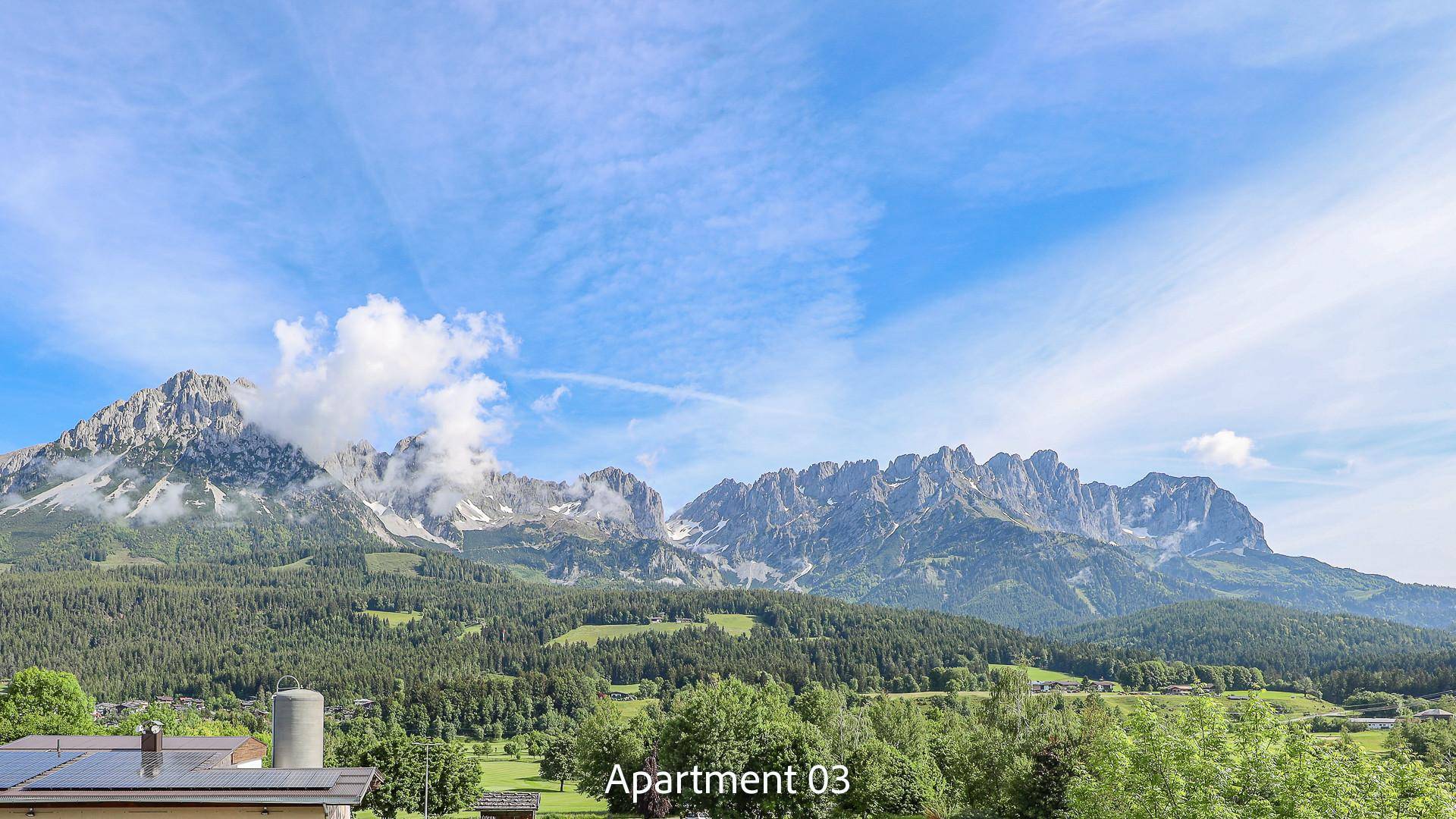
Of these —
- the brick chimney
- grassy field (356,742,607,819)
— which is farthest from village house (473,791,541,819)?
the brick chimney

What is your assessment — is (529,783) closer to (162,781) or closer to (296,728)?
(296,728)

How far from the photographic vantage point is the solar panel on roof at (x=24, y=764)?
28609mm

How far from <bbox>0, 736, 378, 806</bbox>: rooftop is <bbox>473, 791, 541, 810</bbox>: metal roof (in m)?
34.8

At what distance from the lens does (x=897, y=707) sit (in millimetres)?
100312

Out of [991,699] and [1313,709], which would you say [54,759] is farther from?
[1313,709]

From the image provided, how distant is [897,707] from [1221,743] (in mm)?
69892

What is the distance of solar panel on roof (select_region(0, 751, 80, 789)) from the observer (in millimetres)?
28609

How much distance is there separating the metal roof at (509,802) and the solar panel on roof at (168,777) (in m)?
36.2

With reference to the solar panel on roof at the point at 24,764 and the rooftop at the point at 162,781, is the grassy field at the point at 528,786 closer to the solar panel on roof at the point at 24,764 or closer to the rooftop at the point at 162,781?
the solar panel on roof at the point at 24,764

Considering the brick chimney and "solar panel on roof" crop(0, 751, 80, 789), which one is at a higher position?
the brick chimney

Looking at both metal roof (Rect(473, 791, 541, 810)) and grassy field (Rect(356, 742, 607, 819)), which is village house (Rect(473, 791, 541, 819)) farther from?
grassy field (Rect(356, 742, 607, 819))

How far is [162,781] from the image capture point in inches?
1123

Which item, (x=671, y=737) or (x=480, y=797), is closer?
(x=671, y=737)

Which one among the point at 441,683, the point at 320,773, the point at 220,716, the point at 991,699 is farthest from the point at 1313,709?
the point at 220,716
